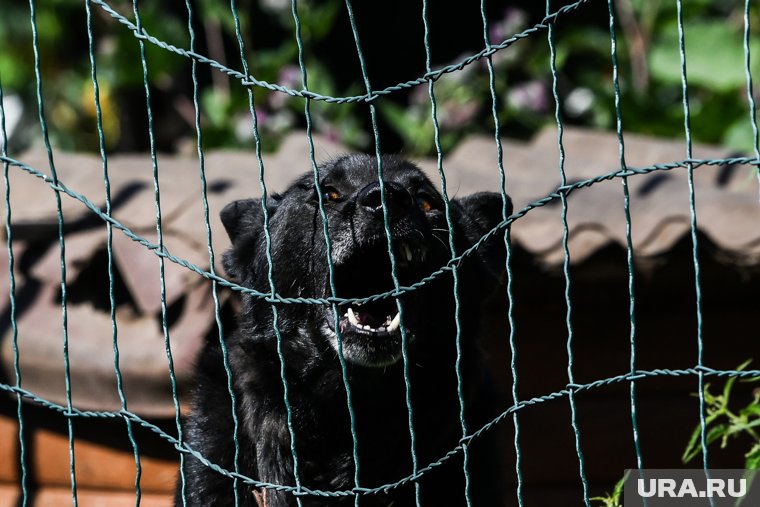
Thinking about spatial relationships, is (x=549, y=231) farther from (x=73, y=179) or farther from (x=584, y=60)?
(x=584, y=60)

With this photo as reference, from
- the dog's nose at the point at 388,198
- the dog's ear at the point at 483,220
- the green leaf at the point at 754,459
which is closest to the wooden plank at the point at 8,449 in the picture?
the dog's ear at the point at 483,220

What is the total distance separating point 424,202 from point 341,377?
0.63m

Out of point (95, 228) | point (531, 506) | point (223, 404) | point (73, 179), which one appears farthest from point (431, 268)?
point (73, 179)

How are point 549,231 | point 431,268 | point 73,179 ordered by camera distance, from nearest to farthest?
point 431,268, point 549,231, point 73,179

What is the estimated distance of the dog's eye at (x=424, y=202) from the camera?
3.19 metres

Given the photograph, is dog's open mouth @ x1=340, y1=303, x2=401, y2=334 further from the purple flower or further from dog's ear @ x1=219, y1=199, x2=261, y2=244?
the purple flower

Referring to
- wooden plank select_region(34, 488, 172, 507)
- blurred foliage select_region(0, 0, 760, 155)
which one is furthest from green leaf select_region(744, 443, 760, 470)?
blurred foliage select_region(0, 0, 760, 155)

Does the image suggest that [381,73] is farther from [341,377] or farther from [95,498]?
[341,377]

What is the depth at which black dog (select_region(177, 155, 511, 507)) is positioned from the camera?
3.00 meters

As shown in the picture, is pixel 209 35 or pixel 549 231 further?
pixel 209 35

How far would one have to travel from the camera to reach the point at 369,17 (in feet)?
28.1

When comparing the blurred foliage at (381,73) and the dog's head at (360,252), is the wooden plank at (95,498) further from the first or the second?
the blurred foliage at (381,73)

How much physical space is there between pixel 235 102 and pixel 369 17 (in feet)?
6.06

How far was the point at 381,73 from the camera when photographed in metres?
8.48
